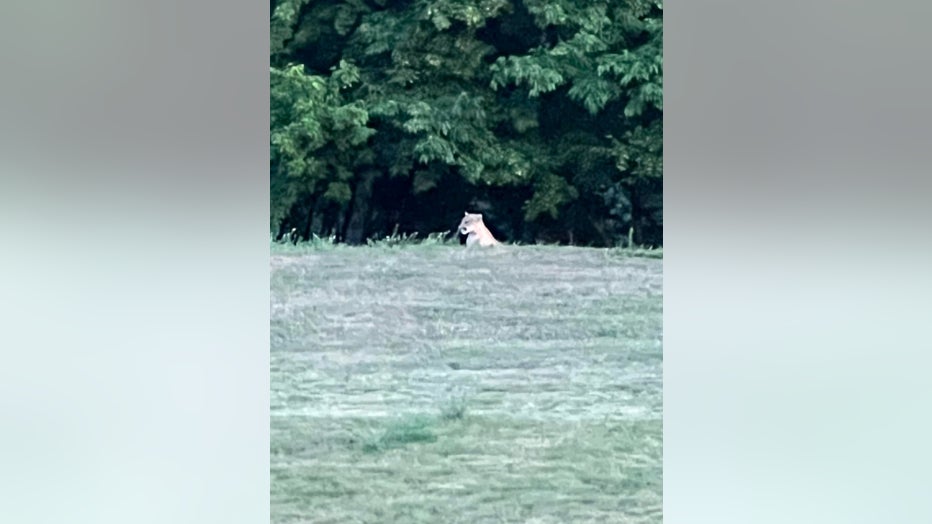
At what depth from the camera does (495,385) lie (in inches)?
145

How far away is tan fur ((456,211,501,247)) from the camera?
3.72m

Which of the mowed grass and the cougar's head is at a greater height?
the cougar's head

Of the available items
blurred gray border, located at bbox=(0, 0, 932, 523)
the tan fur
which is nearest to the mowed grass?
the tan fur

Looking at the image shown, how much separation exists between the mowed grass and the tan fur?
74 mm
